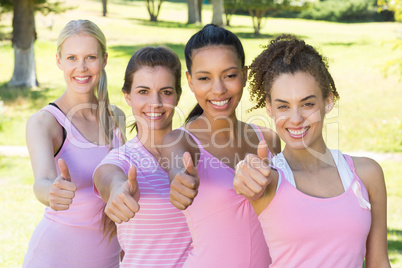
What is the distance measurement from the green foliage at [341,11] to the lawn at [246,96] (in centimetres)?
499

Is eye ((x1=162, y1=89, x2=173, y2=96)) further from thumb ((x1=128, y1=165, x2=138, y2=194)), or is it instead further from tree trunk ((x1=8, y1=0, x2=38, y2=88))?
tree trunk ((x1=8, y1=0, x2=38, y2=88))

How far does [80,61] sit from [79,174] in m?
0.69

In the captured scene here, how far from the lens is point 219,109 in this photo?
2541 mm

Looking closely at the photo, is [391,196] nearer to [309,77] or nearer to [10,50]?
[309,77]

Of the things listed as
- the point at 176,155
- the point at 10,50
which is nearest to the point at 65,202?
the point at 176,155

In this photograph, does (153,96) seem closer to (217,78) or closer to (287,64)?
(217,78)

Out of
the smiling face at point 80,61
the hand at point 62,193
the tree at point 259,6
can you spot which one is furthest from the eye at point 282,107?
the tree at point 259,6

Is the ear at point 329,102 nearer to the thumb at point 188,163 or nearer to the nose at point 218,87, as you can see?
the nose at point 218,87

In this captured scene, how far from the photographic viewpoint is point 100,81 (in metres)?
3.19

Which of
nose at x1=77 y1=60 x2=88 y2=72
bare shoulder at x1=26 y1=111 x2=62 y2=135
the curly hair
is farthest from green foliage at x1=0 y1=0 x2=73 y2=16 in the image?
the curly hair

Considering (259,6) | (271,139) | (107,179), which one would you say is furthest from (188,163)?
(259,6)

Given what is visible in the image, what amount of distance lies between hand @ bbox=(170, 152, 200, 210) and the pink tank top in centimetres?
100

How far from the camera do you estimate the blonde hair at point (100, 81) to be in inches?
121

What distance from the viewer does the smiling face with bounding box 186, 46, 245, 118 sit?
2527 millimetres
